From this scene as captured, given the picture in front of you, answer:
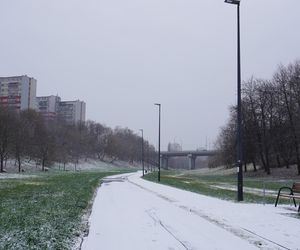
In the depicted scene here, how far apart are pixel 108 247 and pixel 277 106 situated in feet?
207

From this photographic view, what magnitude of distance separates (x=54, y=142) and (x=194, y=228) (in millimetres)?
100598

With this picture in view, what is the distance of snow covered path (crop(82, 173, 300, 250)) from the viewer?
1009cm

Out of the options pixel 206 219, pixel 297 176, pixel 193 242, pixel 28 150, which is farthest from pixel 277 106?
pixel 193 242

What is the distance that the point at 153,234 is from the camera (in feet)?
37.9

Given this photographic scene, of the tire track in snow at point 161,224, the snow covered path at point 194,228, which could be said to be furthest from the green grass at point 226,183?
the tire track in snow at point 161,224

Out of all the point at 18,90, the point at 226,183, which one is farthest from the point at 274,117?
the point at 18,90

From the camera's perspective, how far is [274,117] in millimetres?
70875

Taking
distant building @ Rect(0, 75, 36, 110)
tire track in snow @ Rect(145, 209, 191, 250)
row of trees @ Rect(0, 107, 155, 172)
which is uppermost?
distant building @ Rect(0, 75, 36, 110)

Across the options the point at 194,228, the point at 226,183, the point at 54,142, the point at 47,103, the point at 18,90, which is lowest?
the point at 226,183

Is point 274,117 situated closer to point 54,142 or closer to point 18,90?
point 54,142

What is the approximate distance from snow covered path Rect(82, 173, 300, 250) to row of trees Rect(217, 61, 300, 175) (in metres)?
47.3

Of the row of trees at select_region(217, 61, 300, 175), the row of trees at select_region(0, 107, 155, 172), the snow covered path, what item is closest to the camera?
the snow covered path

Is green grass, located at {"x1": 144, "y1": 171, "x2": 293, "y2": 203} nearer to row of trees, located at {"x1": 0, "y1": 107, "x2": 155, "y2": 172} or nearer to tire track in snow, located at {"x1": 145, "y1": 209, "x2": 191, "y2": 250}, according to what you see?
tire track in snow, located at {"x1": 145, "y1": 209, "x2": 191, "y2": 250}

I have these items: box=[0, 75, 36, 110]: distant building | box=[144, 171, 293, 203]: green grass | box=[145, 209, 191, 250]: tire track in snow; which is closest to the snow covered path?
box=[145, 209, 191, 250]: tire track in snow
